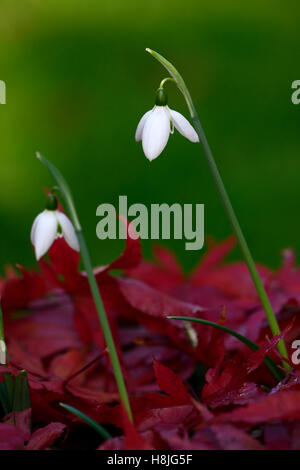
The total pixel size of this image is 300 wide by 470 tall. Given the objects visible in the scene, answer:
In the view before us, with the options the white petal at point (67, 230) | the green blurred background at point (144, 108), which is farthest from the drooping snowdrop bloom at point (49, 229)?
the green blurred background at point (144, 108)

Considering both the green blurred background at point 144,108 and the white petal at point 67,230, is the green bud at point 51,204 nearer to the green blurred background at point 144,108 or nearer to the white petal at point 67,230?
the white petal at point 67,230

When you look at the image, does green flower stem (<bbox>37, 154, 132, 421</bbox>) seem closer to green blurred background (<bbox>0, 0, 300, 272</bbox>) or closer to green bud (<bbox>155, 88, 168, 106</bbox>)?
green bud (<bbox>155, 88, 168, 106</bbox>)

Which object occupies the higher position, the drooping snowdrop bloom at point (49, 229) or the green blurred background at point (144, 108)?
the green blurred background at point (144, 108)

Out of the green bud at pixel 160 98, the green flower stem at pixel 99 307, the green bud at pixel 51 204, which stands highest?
the green bud at pixel 160 98

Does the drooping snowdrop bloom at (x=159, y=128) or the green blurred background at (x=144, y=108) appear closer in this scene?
the drooping snowdrop bloom at (x=159, y=128)

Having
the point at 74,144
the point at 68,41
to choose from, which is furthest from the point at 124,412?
the point at 68,41
